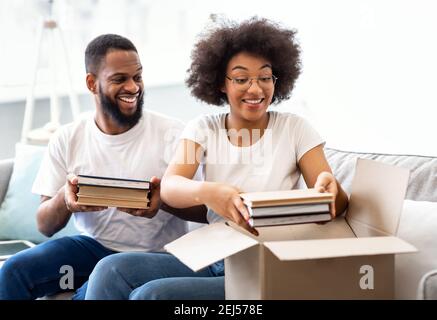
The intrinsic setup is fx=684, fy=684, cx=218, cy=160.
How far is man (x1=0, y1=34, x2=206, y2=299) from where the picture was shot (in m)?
1.90

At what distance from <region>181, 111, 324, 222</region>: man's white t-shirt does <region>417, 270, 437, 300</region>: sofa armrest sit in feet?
1.41

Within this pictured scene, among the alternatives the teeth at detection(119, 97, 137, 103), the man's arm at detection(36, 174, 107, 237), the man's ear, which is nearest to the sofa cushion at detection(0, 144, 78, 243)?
the man's arm at detection(36, 174, 107, 237)

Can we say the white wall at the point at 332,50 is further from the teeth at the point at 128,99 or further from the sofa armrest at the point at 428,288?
the sofa armrest at the point at 428,288

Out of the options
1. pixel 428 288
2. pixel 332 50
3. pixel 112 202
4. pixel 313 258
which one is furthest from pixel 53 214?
pixel 332 50

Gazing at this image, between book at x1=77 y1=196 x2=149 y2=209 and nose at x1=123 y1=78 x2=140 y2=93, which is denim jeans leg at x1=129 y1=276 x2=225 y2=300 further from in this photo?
nose at x1=123 y1=78 x2=140 y2=93

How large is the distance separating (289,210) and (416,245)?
394 millimetres

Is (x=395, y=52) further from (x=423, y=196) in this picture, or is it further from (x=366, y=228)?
(x=366, y=228)

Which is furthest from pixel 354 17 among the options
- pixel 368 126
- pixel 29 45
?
pixel 29 45

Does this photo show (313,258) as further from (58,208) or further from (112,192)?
(58,208)

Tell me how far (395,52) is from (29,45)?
185cm

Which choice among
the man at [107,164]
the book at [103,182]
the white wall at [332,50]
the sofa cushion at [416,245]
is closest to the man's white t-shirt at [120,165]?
the man at [107,164]

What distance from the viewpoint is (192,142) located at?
5.80ft

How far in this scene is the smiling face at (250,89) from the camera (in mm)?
1734
